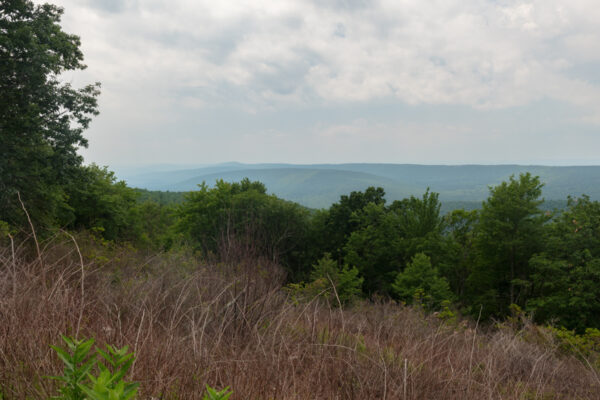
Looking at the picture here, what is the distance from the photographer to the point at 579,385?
11.3ft

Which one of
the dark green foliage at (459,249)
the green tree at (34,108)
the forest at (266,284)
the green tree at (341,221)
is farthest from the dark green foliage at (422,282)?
the green tree at (34,108)

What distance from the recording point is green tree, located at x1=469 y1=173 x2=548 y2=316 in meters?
27.6

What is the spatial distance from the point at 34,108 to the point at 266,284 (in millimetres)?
13425

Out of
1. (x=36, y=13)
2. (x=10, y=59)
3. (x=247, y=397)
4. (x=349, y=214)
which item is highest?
(x=36, y=13)

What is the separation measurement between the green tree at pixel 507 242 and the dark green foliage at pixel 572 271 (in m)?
1.69

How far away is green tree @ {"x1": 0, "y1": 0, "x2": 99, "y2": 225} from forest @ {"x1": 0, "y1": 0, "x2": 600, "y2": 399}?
0.07 m

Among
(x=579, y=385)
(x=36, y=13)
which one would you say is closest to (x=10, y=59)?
(x=36, y=13)

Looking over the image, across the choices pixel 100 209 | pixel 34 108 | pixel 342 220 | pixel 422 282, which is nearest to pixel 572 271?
pixel 422 282

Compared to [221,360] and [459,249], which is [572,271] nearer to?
[459,249]

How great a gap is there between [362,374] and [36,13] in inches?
679

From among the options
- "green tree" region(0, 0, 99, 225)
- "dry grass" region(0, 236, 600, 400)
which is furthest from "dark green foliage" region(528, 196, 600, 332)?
"green tree" region(0, 0, 99, 225)

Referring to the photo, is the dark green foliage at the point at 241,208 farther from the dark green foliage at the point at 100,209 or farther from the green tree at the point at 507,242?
the green tree at the point at 507,242

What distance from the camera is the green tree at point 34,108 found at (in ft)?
39.9

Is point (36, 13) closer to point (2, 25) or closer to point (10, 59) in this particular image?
point (2, 25)
